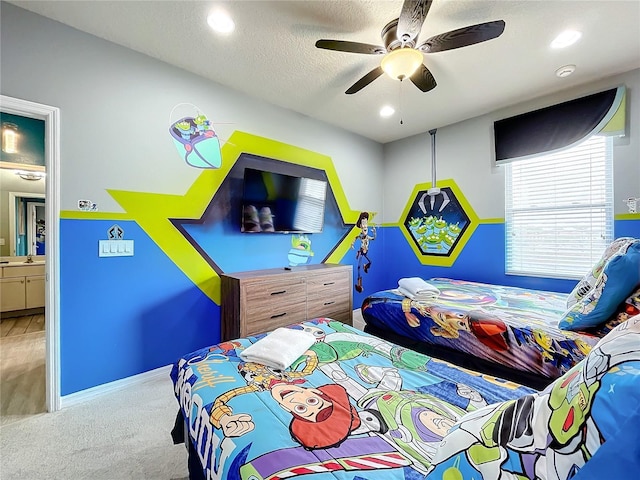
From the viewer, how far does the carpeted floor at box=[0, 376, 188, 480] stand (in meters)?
1.50

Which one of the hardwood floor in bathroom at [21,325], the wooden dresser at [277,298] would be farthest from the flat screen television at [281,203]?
the hardwood floor in bathroom at [21,325]

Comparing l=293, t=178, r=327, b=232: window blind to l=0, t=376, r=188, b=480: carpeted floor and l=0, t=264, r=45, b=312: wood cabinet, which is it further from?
l=0, t=264, r=45, b=312: wood cabinet

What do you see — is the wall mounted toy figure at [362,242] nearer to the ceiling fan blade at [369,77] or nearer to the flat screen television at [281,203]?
the flat screen television at [281,203]

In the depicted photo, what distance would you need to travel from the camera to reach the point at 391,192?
4.64 metres

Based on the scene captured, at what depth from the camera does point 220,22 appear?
1991 millimetres

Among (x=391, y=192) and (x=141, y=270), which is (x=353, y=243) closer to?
(x=391, y=192)

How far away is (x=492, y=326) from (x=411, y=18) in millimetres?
2140

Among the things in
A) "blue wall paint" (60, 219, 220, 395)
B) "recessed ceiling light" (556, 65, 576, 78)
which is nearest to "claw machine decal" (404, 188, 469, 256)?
"recessed ceiling light" (556, 65, 576, 78)

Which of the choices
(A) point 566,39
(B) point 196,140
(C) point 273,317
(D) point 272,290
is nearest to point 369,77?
(A) point 566,39

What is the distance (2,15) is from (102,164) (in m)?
1.05

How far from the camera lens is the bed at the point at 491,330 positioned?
177cm

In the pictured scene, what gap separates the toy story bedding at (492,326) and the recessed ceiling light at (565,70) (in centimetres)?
218

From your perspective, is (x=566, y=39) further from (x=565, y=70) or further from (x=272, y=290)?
(x=272, y=290)

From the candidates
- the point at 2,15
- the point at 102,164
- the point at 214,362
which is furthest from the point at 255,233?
the point at 2,15
